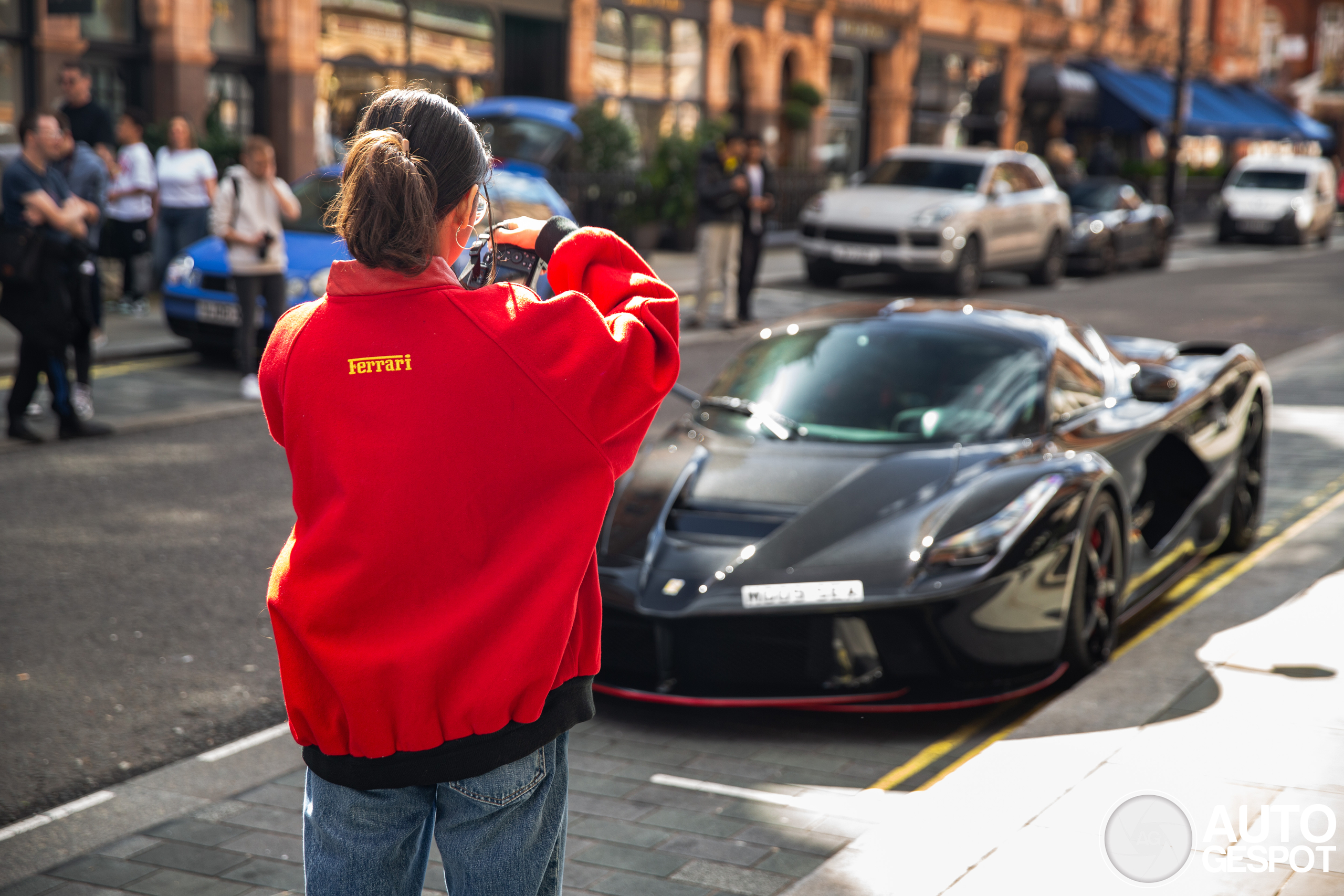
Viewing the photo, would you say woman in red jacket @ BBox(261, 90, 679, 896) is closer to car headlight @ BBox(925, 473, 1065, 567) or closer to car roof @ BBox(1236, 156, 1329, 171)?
car headlight @ BBox(925, 473, 1065, 567)

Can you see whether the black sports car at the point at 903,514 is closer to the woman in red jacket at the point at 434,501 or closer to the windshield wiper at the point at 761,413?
the windshield wiper at the point at 761,413

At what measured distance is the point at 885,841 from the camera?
3.44 metres

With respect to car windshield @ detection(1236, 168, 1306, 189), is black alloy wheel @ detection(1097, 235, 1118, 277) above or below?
below

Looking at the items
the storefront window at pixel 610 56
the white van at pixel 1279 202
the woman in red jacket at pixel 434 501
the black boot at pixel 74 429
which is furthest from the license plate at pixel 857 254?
the woman in red jacket at pixel 434 501

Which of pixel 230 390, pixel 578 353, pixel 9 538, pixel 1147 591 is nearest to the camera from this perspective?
pixel 578 353

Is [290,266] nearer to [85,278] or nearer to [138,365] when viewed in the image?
[138,365]

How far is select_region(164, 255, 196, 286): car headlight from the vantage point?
11.9m

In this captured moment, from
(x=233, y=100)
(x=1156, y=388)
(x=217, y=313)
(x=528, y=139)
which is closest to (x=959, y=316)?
(x=1156, y=388)

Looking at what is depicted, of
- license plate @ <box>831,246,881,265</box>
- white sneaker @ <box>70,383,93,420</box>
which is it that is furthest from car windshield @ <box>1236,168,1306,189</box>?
white sneaker @ <box>70,383,93,420</box>

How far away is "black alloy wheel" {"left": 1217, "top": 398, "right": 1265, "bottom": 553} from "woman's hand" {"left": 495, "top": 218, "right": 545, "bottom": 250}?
16.7ft

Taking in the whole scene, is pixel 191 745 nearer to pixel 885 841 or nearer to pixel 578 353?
pixel 885 841

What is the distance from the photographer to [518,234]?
2.24m

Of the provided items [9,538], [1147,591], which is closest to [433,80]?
[9,538]

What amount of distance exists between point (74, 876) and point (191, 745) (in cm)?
96
